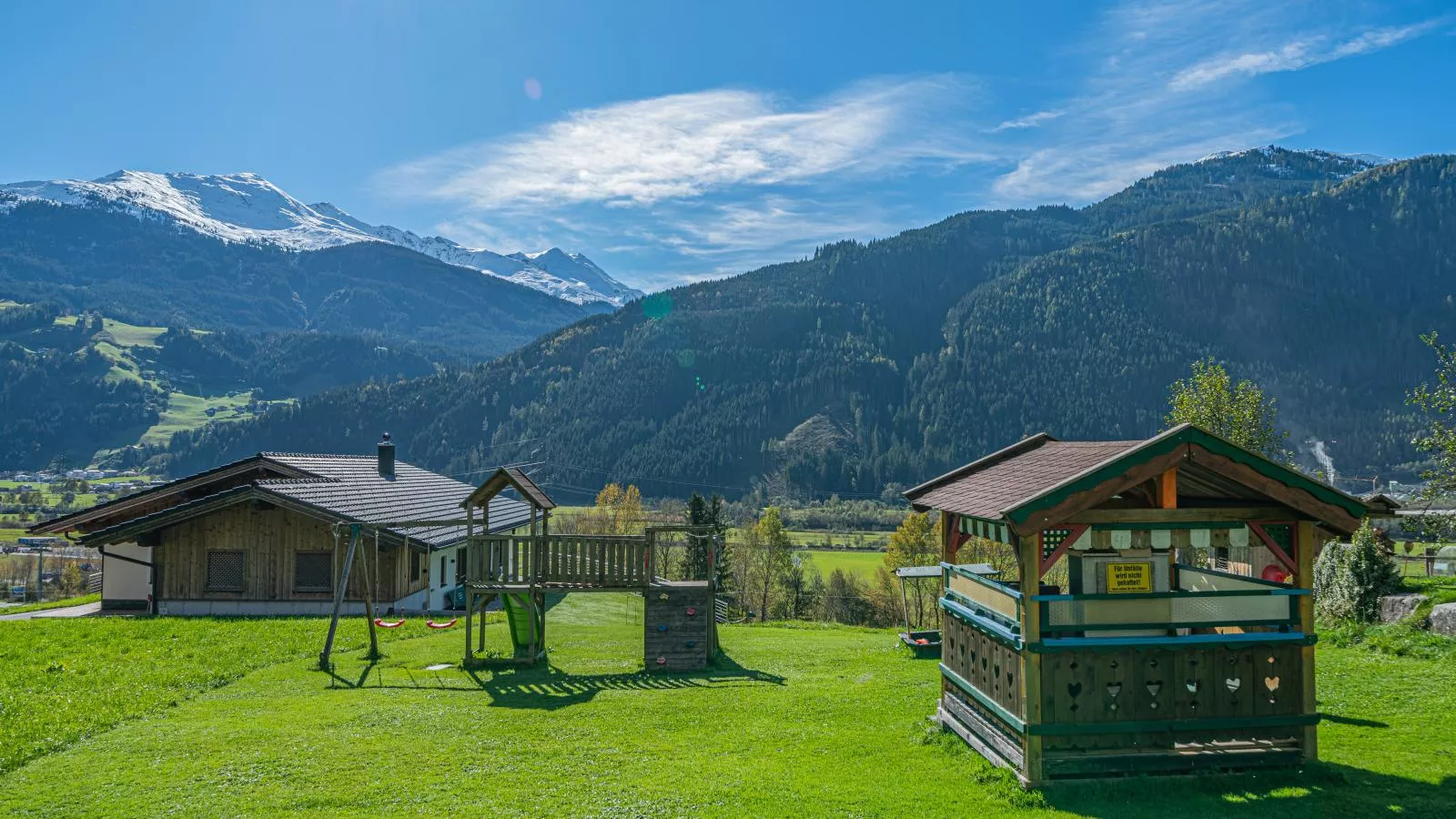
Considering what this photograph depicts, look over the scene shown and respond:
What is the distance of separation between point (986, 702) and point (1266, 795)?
9.75 ft

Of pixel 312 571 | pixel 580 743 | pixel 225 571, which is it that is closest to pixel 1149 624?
pixel 580 743

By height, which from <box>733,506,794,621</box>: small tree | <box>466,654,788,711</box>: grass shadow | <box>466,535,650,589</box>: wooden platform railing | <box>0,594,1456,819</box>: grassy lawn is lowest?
<box>733,506,794,621</box>: small tree

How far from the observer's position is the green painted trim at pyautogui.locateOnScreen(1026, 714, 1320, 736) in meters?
9.55

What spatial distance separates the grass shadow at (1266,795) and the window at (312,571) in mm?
26020

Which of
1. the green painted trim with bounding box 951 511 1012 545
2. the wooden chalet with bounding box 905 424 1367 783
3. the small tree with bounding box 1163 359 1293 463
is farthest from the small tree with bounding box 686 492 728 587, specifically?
the wooden chalet with bounding box 905 424 1367 783

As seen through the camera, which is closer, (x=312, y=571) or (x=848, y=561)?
(x=312, y=571)

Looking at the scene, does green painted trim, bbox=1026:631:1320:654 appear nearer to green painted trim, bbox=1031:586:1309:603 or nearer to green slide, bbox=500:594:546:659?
green painted trim, bbox=1031:586:1309:603

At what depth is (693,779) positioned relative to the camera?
33.0 ft

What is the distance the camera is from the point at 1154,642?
9.75 metres

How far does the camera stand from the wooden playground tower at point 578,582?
1792cm

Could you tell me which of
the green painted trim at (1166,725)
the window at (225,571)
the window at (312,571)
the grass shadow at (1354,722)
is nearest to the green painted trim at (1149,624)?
the green painted trim at (1166,725)

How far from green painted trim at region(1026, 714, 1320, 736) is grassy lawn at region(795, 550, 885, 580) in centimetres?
6896

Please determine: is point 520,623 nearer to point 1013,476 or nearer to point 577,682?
point 577,682

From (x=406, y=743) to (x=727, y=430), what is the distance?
18299 cm
